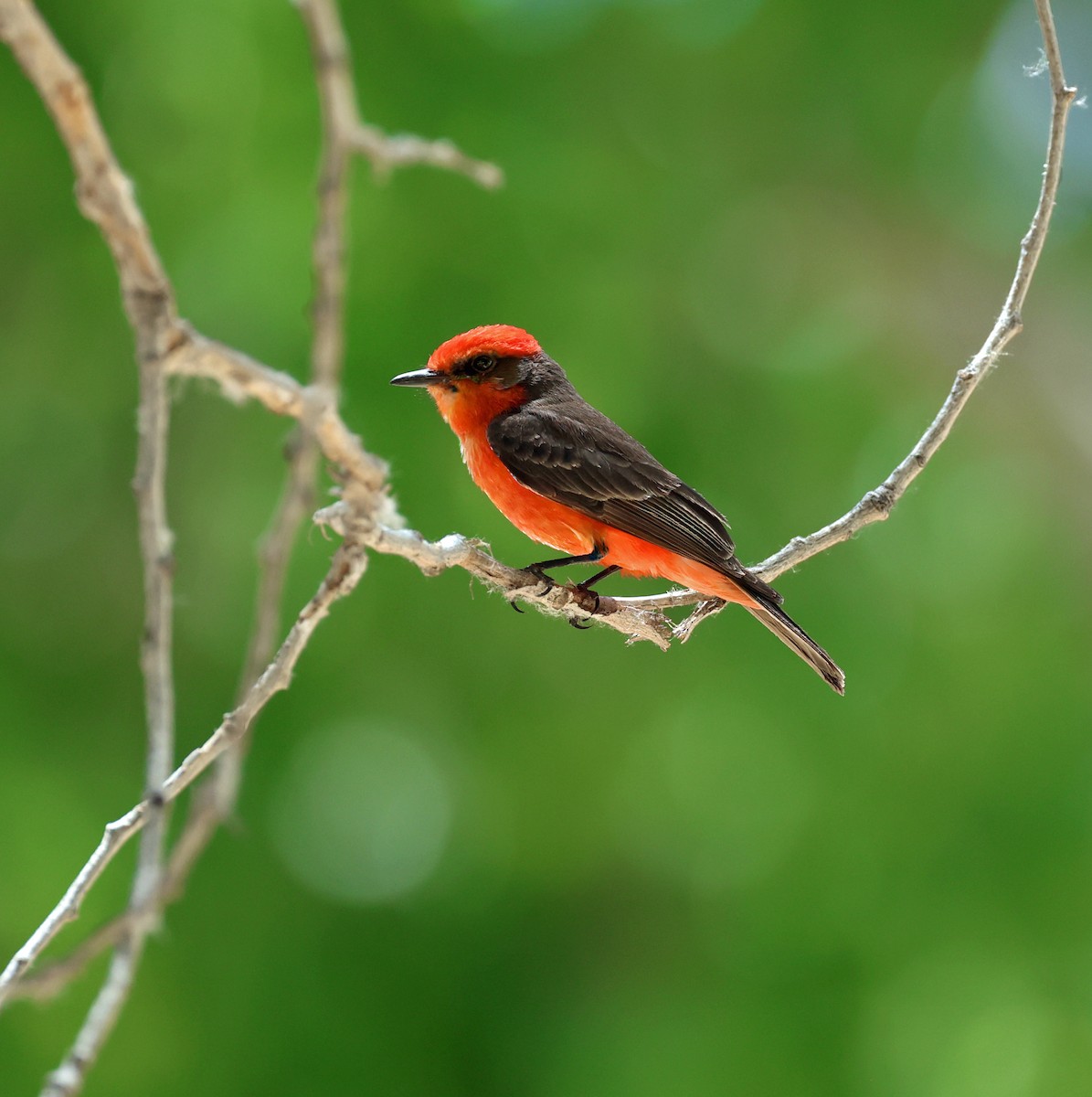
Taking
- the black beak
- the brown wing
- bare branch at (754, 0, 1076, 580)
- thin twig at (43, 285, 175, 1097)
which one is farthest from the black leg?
thin twig at (43, 285, 175, 1097)

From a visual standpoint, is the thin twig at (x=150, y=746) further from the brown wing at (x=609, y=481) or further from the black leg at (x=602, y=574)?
the brown wing at (x=609, y=481)

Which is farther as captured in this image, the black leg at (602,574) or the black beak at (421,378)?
the black beak at (421,378)

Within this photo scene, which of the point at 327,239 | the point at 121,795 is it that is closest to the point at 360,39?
the point at 121,795

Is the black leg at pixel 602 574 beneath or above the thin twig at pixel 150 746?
above

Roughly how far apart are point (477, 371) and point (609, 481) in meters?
0.56

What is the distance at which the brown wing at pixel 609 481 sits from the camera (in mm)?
3766

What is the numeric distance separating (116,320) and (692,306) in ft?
11.5

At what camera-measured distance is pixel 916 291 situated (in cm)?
855

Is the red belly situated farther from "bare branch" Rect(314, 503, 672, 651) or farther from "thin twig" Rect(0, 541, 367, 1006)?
"thin twig" Rect(0, 541, 367, 1006)

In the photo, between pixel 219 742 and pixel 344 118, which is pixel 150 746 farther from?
pixel 344 118

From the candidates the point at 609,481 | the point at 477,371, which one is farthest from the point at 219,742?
the point at 477,371

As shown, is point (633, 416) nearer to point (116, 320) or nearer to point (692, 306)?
→ point (692, 306)

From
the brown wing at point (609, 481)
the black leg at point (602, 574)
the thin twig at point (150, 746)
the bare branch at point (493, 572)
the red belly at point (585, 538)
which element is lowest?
the thin twig at point (150, 746)

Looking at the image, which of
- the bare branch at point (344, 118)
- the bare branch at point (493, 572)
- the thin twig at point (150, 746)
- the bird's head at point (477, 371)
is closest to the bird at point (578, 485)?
the bird's head at point (477, 371)
